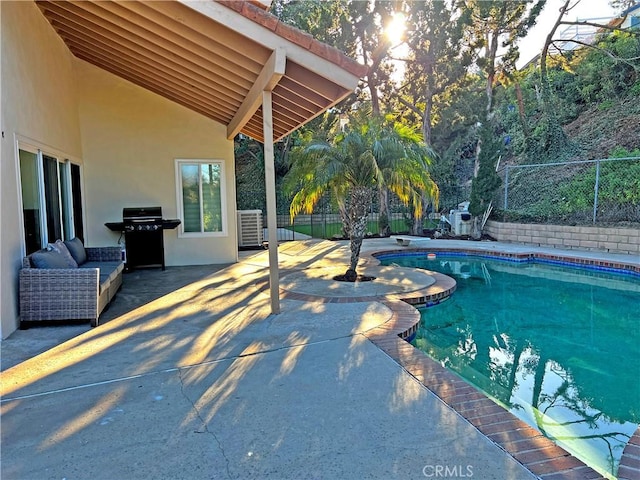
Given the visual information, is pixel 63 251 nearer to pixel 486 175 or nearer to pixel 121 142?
pixel 121 142

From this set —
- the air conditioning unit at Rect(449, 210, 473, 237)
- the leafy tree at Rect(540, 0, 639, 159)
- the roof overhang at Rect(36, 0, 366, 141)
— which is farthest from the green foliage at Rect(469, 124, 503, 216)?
the roof overhang at Rect(36, 0, 366, 141)

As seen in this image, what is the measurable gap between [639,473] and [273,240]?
419 centimetres

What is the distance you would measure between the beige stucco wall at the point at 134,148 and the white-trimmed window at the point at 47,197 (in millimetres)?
605

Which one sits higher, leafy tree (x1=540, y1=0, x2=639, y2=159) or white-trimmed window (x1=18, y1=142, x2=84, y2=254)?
leafy tree (x1=540, y1=0, x2=639, y2=159)

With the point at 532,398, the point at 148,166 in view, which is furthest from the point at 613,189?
the point at 148,166

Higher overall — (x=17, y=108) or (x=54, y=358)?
(x=17, y=108)

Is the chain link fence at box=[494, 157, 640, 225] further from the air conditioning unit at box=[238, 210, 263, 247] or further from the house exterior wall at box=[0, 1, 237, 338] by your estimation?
the house exterior wall at box=[0, 1, 237, 338]

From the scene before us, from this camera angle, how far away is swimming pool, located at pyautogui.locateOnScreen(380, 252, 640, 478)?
11.6ft

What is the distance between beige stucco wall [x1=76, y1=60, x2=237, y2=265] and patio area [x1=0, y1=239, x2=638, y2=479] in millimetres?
4230

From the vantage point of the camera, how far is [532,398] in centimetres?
402

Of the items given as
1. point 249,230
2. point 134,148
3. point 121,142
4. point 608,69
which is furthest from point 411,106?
point 121,142

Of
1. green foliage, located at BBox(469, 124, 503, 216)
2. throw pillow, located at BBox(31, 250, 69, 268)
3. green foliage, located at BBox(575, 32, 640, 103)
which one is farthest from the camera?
green foliage, located at BBox(575, 32, 640, 103)

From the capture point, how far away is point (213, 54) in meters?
5.85

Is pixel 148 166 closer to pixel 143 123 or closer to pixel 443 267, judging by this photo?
pixel 143 123
